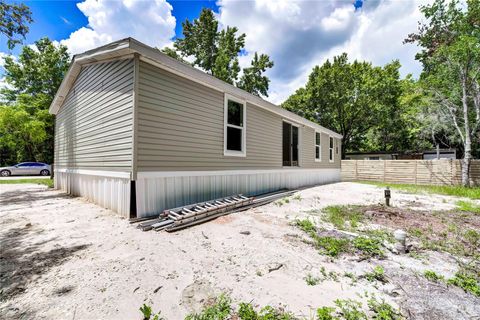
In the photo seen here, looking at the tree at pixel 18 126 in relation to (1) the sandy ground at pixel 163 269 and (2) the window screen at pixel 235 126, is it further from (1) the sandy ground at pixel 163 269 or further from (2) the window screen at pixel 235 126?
(2) the window screen at pixel 235 126

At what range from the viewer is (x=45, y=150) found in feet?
76.4

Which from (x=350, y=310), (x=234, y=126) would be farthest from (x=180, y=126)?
(x=350, y=310)

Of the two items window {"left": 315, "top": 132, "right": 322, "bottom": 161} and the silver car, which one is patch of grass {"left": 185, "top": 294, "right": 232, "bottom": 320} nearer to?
window {"left": 315, "top": 132, "right": 322, "bottom": 161}

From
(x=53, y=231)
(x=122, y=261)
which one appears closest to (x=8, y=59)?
(x=53, y=231)

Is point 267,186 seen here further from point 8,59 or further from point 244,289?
point 8,59

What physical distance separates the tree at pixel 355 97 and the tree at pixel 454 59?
770 cm

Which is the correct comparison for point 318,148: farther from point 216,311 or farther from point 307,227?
point 216,311

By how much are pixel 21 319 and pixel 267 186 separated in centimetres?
697

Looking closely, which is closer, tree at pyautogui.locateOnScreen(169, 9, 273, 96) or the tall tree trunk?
the tall tree trunk

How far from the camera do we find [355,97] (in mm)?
20391

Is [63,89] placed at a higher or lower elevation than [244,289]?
higher

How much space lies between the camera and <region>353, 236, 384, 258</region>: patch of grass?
112 inches

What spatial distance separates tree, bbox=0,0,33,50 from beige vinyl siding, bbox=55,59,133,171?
147 cm

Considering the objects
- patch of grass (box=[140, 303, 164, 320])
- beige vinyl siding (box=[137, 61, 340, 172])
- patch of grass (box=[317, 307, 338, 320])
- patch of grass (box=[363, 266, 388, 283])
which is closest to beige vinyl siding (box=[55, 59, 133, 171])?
beige vinyl siding (box=[137, 61, 340, 172])
